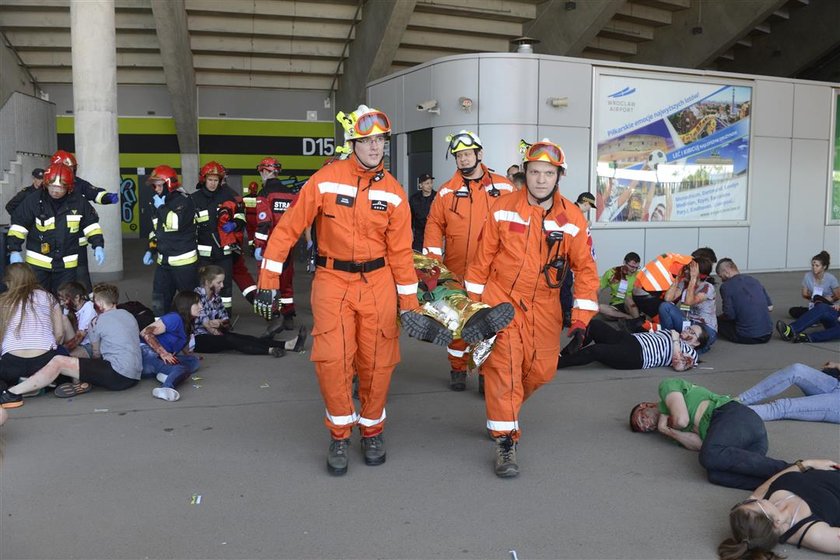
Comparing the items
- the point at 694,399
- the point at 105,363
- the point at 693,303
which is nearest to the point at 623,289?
the point at 693,303

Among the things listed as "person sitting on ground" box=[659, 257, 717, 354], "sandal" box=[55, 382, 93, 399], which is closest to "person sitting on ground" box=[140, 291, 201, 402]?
"sandal" box=[55, 382, 93, 399]

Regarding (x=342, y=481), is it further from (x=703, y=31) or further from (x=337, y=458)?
(x=703, y=31)

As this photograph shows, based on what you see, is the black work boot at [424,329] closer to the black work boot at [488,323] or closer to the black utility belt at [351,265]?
the black work boot at [488,323]

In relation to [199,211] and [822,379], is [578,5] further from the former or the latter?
[822,379]

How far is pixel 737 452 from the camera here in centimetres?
412

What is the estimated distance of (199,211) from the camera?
815cm

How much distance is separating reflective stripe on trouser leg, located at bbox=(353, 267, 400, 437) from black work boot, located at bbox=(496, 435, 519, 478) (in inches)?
29.9

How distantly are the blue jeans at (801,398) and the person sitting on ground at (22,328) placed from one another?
211 inches

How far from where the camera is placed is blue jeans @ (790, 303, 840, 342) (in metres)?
8.05

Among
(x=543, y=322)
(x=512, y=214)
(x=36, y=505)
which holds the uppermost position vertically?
(x=512, y=214)

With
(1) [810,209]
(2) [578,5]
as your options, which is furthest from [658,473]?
(2) [578,5]

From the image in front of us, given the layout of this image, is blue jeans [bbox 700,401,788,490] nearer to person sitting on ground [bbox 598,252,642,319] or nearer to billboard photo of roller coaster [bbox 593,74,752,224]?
person sitting on ground [bbox 598,252,642,319]

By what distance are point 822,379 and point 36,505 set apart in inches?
207

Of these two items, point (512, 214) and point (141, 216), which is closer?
point (512, 214)
